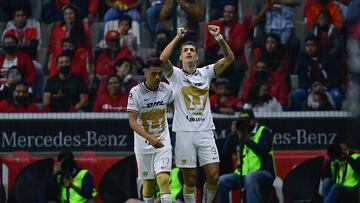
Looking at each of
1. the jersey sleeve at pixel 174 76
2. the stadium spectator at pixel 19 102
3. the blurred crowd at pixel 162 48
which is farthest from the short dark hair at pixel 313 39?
the stadium spectator at pixel 19 102

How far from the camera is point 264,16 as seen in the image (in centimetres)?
1664

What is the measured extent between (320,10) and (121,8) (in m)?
3.05

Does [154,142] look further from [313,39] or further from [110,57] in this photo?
[313,39]

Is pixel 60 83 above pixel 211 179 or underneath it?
above

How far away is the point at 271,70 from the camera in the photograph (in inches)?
645

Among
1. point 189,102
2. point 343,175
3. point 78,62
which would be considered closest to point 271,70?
point 343,175

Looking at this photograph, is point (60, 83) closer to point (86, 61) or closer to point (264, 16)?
point (86, 61)

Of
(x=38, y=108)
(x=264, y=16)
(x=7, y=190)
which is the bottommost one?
(x=7, y=190)

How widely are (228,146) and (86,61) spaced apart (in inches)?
104

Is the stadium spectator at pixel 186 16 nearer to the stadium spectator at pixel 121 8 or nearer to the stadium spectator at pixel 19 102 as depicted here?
the stadium spectator at pixel 121 8

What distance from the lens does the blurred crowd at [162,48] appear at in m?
16.3

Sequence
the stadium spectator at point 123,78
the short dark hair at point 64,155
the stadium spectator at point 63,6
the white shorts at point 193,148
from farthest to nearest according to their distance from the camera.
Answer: the stadium spectator at point 63,6
the stadium spectator at point 123,78
the short dark hair at point 64,155
the white shorts at point 193,148

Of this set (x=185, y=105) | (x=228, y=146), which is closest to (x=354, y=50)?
(x=185, y=105)

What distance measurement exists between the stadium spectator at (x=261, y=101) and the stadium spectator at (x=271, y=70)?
0.06m
